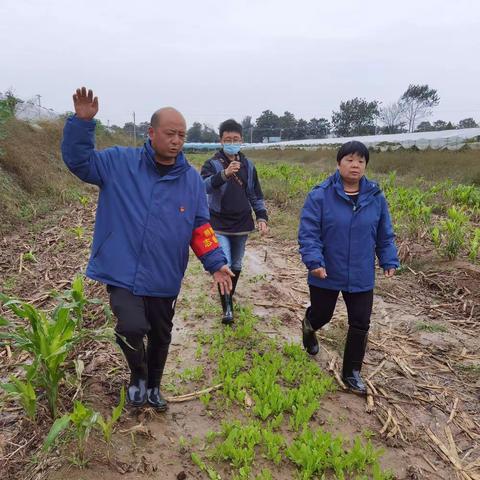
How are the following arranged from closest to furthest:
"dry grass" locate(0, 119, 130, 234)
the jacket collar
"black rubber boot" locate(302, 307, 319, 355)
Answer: the jacket collar
"black rubber boot" locate(302, 307, 319, 355)
"dry grass" locate(0, 119, 130, 234)

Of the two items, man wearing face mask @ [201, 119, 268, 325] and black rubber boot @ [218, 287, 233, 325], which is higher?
man wearing face mask @ [201, 119, 268, 325]

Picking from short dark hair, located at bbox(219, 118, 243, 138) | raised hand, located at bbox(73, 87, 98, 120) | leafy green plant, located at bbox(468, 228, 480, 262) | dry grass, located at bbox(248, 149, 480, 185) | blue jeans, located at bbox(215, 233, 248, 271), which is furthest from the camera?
dry grass, located at bbox(248, 149, 480, 185)

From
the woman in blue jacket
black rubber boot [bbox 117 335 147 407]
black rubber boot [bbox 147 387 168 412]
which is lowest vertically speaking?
black rubber boot [bbox 147 387 168 412]

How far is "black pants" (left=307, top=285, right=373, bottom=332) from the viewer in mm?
3148

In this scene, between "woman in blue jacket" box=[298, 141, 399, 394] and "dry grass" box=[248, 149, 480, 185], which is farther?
"dry grass" box=[248, 149, 480, 185]

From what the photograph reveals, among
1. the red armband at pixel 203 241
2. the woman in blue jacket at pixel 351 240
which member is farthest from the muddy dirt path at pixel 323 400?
the red armband at pixel 203 241

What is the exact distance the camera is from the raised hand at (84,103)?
229 centimetres

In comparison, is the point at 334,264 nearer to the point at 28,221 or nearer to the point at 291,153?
the point at 28,221

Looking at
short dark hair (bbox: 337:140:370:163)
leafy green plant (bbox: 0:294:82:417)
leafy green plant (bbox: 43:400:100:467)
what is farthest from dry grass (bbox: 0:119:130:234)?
short dark hair (bbox: 337:140:370:163)

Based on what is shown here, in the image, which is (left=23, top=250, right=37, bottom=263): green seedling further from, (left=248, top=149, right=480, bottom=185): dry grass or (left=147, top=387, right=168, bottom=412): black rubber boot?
(left=248, top=149, right=480, bottom=185): dry grass

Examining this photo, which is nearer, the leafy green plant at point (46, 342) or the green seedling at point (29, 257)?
the leafy green plant at point (46, 342)

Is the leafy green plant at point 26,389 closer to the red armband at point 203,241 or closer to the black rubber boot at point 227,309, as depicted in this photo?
the red armband at point 203,241

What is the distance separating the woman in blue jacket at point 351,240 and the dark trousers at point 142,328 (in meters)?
1.02

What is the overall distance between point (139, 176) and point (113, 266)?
517 mm
